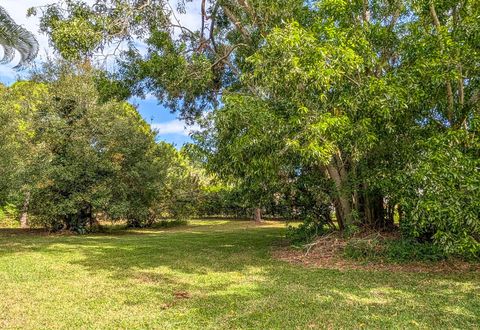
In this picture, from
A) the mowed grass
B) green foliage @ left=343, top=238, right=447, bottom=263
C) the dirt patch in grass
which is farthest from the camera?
green foliage @ left=343, top=238, right=447, bottom=263

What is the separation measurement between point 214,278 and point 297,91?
11.8ft

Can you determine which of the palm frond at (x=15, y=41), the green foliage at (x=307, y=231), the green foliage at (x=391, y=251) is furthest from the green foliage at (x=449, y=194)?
the palm frond at (x=15, y=41)

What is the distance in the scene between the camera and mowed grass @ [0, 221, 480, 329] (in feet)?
13.5

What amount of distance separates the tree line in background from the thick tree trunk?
0.12 ft

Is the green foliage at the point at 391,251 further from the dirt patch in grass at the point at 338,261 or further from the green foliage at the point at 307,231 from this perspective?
the green foliage at the point at 307,231

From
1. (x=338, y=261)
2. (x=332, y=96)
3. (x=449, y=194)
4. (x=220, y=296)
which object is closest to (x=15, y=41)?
(x=332, y=96)

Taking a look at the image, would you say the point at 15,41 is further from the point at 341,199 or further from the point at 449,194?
the point at 449,194

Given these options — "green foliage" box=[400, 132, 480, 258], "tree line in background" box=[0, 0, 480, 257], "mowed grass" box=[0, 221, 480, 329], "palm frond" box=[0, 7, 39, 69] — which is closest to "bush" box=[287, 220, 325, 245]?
"tree line in background" box=[0, 0, 480, 257]

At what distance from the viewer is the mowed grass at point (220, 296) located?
4.11m

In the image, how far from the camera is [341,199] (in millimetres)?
9492

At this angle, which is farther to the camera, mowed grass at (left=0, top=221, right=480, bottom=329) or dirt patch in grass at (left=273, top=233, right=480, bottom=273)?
dirt patch in grass at (left=273, top=233, right=480, bottom=273)

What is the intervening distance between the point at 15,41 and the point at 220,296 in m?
8.43

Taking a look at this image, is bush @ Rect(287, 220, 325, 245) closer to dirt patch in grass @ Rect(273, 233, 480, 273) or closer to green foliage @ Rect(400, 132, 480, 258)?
dirt patch in grass @ Rect(273, 233, 480, 273)

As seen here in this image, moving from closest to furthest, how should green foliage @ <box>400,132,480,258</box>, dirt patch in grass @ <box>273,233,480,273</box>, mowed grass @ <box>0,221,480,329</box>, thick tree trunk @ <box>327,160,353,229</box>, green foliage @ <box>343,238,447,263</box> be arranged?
mowed grass @ <box>0,221,480,329</box> < green foliage @ <box>400,132,480,258</box> < dirt patch in grass @ <box>273,233,480,273</box> < green foliage @ <box>343,238,447,263</box> < thick tree trunk @ <box>327,160,353,229</box>
